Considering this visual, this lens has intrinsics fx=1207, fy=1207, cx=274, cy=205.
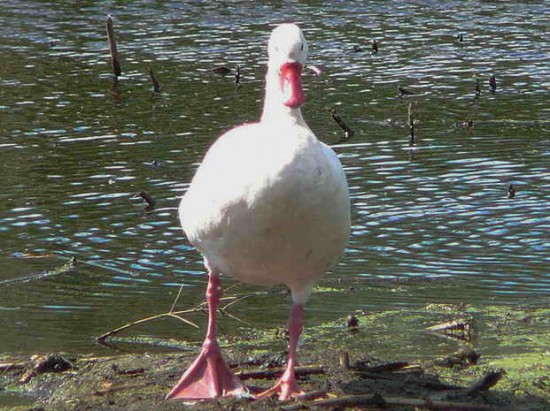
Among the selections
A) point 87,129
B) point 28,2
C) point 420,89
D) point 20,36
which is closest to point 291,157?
point 87,129

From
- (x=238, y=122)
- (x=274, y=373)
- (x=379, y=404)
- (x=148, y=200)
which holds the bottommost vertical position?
(x=238, y=122)

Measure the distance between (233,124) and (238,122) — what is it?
15 centimetres

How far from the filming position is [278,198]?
6594 mm

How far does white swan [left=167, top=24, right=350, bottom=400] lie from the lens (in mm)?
6621

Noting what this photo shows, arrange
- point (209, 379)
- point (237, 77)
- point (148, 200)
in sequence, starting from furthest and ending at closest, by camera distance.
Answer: point (237, 77) < point (148, 200) < point (209, 379)

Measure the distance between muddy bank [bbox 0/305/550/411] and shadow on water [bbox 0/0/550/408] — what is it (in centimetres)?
36

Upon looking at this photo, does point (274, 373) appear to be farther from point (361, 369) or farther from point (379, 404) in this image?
point (379, 404)

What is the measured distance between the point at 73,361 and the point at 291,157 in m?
2.90

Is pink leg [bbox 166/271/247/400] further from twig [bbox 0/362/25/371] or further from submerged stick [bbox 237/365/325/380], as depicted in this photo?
twig [bbox 0/362/25/371]

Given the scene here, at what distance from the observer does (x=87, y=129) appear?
1850cm

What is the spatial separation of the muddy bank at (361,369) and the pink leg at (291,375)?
0.12 metres

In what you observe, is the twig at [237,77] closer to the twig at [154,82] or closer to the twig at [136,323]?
the twig at [154,82]

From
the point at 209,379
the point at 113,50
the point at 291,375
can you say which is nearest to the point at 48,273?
the point at 209,379

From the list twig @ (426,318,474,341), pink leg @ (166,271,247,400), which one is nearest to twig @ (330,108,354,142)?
twig @ (426,318,474,341)
